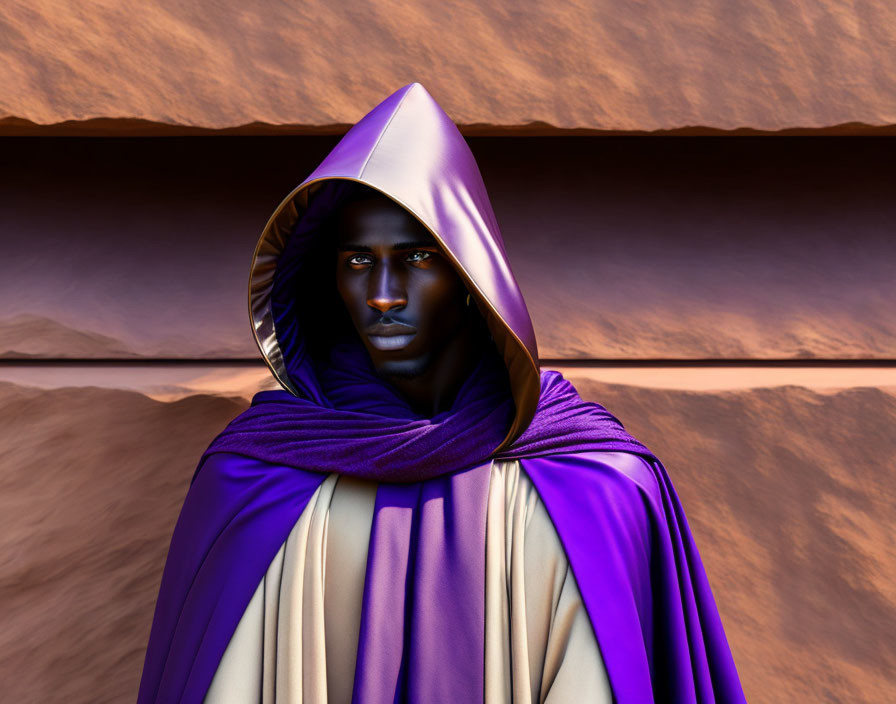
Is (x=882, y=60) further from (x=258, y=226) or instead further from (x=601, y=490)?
(x=258, y=226)

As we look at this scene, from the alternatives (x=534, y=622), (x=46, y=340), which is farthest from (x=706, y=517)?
(x=46, y=340)

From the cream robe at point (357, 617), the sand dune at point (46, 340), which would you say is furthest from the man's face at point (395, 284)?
the sand dune at point (46, 340)

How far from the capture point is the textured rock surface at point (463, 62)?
1.58 m

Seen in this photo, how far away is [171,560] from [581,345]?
0.89 m

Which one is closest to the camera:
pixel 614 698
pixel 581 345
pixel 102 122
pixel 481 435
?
pixel 614 698

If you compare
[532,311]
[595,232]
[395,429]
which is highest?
[595,232]

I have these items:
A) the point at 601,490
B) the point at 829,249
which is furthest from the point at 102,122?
the point at 829,249

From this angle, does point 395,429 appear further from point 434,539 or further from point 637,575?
point 637,575

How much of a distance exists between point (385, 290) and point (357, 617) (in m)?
0.44

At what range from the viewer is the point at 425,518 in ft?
3.60

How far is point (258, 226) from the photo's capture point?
173cm

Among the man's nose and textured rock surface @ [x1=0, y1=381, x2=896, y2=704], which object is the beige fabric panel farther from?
textured rock surface @ [x1=0, y1=381, x2=896, y2=704]

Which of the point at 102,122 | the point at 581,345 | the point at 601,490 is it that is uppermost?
the point at 102,122

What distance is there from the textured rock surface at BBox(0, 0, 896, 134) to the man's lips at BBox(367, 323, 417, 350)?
0.60 m
